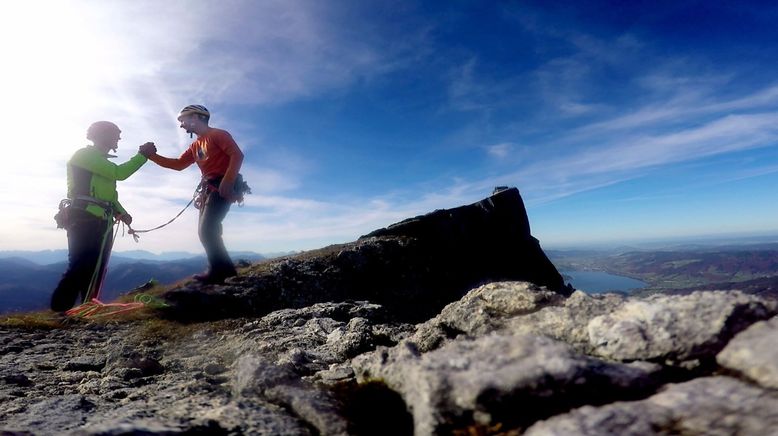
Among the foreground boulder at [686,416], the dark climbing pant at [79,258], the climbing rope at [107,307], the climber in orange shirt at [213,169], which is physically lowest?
the foreground boulder at [686,416]

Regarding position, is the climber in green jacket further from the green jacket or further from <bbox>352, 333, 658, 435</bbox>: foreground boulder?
<bbox>352, 333, 658, 435</bbox>: foreground boulder

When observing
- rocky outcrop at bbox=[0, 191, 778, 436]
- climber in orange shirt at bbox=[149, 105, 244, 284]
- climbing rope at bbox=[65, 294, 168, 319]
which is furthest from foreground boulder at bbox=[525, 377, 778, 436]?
climbing rope at bbox=[65, 294, 168, 319]

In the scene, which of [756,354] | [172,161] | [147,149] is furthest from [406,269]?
[756,354]

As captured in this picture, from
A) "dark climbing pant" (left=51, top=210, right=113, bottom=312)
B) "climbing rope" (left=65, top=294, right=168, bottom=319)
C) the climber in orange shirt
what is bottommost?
"climbing rope" (left=65, top=294, right=168, bottom=319)

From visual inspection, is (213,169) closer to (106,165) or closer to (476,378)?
(106,165)

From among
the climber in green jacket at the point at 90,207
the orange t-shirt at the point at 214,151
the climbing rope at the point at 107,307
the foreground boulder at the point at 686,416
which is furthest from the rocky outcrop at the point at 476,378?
the orange t-shirt at the point at 214,151

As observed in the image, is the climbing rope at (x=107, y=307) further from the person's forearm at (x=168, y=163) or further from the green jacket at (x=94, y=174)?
the person's forearm at (x=168, y=163)

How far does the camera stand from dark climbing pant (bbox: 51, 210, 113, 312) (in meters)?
11.3

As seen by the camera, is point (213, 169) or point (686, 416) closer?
point (686, 416)

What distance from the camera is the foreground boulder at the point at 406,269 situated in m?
13.6

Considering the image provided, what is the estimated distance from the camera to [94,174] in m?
Answer: 11.6

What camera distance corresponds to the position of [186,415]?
330 centimetres

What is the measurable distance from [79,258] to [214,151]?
206 inches

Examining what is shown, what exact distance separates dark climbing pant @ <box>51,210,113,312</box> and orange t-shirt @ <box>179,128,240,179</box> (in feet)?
12.4
